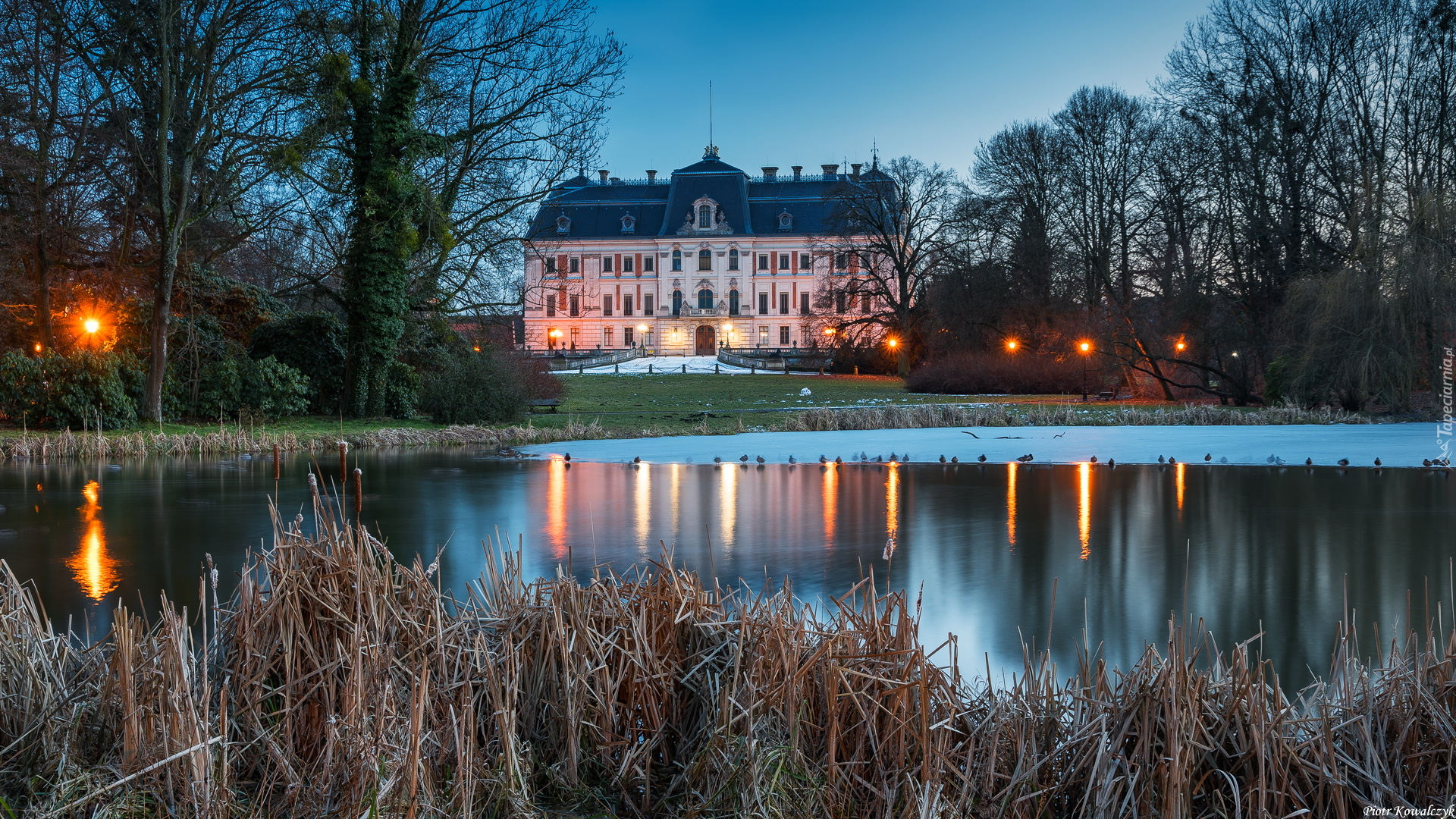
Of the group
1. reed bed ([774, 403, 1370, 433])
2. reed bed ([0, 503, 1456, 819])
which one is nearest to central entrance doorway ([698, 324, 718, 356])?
reed bed ([774, 403, 1370, 433])

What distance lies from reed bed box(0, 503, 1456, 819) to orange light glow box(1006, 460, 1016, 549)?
4156mm

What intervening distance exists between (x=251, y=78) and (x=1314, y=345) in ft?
61.2

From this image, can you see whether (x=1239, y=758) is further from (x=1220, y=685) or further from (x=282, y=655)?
(x=282, y=655)

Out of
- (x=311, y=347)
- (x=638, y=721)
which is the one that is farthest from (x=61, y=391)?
(x=638, y=721)

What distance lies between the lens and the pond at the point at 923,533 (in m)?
5.24

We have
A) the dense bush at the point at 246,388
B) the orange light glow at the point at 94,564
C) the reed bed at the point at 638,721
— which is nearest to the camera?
the reed bed at the point at 638,721

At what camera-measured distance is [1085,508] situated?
8969 millimetres

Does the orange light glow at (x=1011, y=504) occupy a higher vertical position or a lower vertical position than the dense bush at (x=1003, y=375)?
lower

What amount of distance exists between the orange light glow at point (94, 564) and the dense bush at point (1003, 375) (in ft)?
89.1

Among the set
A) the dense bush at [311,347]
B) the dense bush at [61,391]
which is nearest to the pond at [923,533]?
the dense bush at [61,391]

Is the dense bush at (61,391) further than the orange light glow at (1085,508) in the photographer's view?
Yes

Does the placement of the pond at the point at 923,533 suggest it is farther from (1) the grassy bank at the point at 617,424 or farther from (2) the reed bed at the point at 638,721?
(1) the grassy bank at the point at 617,424

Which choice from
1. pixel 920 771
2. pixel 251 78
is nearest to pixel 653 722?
pixel 920 771

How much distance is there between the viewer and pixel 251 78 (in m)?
16.8
